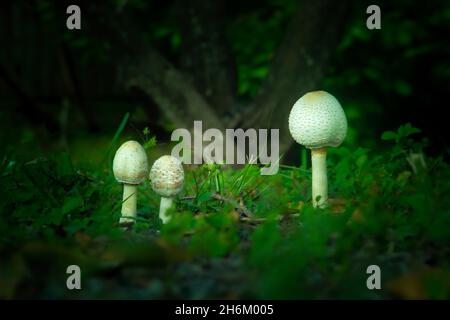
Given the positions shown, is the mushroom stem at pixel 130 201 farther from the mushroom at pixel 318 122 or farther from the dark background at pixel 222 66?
the dark background at pixel 222 66

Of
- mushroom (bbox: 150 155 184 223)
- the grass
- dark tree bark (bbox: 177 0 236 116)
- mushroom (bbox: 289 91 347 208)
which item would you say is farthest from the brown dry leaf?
dark tree bark (bbox: 177 0 236 116)

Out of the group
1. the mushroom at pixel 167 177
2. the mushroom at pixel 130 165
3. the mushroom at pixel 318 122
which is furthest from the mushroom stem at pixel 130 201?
the mushroom at pixel 318 122

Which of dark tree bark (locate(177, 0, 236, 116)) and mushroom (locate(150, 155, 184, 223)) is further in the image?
dark tree bark (locate(177, 0, 236, 116))

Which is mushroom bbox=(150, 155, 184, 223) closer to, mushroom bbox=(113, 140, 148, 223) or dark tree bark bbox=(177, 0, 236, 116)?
mushroom bbox=(113, 140, 148, 223)

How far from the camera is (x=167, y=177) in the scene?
2.50 metres


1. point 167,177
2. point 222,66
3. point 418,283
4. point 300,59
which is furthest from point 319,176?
point 222,66

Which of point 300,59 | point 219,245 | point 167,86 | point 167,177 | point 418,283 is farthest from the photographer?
point 167,86

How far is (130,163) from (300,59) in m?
3.16

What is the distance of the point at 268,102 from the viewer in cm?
532

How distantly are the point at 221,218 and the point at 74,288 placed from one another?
2.14ft

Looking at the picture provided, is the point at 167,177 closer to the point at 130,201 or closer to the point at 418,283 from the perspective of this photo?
the point at 130,201

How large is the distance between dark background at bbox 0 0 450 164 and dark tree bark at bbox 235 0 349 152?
1 cm

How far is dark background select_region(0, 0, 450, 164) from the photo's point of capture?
17.5ft
